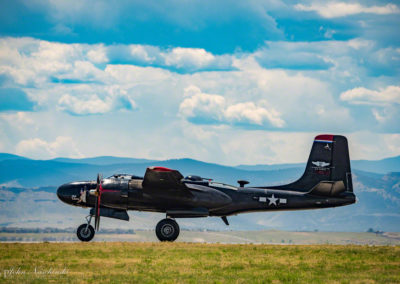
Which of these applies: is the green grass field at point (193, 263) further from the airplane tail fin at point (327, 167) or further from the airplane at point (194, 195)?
the airplane tail fin at point (327, 167)

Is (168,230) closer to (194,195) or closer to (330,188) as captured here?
(194,195)

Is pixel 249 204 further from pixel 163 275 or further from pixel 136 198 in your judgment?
pixel 163 275

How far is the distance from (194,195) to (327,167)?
29.6 feet

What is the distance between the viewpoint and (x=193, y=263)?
28062 mm

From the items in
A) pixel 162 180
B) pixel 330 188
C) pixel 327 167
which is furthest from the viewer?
pixel 327 167

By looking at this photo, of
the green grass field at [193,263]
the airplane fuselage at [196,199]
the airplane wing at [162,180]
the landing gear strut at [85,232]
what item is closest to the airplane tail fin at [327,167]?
the airplane fuselage at [196,199]

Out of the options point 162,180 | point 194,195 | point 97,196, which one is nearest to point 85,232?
point 97,196

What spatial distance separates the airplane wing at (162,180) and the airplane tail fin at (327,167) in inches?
289

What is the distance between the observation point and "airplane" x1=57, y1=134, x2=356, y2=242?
3659 cm

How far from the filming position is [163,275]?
25.1 meters

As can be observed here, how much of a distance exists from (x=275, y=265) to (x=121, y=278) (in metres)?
7.71

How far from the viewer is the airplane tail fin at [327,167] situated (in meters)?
38.2

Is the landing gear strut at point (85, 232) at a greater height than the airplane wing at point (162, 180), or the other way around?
the airplane wing at point (162, 180)

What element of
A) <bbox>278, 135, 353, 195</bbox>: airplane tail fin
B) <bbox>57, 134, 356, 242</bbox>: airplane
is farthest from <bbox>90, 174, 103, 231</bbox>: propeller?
<bbox>278, 135, 353, 195</bbox>: airplane tail fin
